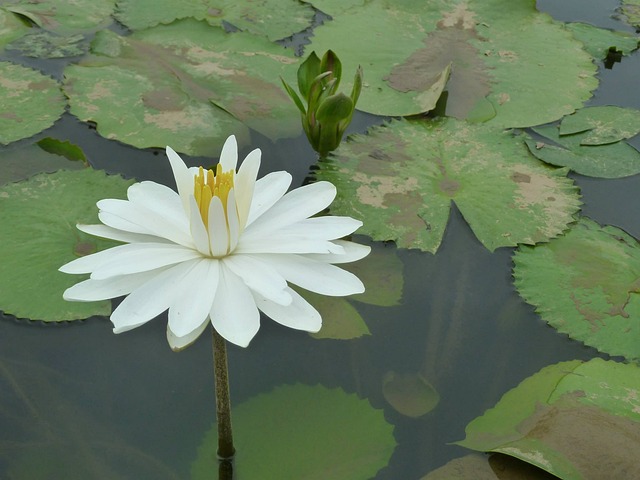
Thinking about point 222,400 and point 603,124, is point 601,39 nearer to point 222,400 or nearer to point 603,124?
point 603,124

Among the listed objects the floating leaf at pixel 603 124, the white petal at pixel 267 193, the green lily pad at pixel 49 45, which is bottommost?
the green lily pad at pixel 49 45

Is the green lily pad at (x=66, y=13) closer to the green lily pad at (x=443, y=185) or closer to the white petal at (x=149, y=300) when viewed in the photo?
the green lily pad at (x=443, y=185)

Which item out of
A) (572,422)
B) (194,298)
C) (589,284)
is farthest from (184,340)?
(589,284)

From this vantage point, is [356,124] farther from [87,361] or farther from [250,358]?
[87,361]

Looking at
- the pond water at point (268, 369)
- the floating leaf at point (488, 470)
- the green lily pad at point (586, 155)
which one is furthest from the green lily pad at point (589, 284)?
the floating leaf at point (488, 470)

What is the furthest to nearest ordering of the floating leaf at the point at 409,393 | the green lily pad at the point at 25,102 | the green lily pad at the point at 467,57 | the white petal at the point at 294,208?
the green lily pad at the point at 467,57
the green lily pad at the point at 25,102
the floating leaf at the point at 409,393
the white petal at the point at 294,208

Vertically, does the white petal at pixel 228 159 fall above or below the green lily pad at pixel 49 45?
above
